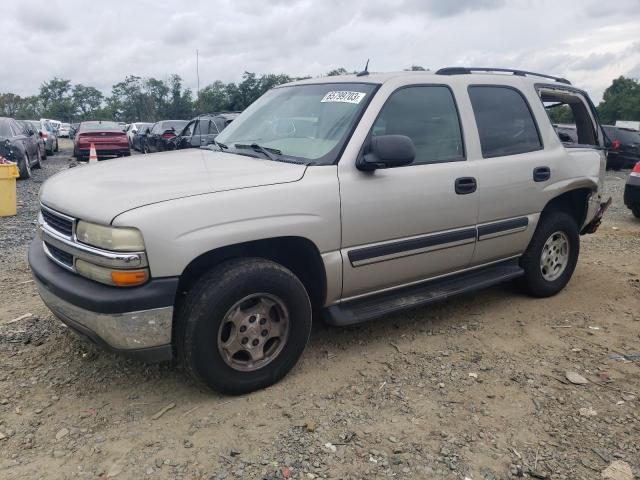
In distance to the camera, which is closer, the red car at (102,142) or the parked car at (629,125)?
the red car at (102,142)

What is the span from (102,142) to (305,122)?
548 inches

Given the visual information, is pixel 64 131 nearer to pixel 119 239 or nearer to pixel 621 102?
pixel 621 102

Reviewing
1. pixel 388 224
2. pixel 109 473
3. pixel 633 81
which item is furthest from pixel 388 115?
pixel 633 81

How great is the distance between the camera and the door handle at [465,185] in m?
3.82

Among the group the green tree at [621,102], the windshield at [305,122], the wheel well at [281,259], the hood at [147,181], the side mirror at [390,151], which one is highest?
the green tree at [621,102]

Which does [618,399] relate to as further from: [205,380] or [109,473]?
[109,473]

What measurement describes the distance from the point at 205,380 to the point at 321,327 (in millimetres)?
1359

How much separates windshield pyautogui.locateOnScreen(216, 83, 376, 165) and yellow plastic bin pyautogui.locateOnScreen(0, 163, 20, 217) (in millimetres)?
5269

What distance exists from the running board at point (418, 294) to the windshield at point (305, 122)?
37.5 inches

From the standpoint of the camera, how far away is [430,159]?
12.3ft

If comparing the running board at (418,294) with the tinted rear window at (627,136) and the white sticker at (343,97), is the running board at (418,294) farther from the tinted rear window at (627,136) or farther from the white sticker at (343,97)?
the tinted rear window at (627,136)

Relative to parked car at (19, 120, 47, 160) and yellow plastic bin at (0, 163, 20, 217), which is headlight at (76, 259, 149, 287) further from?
parked car at (19, 120, 47, 160)

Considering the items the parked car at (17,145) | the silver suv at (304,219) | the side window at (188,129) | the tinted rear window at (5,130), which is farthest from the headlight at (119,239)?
the side window at (188,129)

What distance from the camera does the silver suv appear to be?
2760mm
